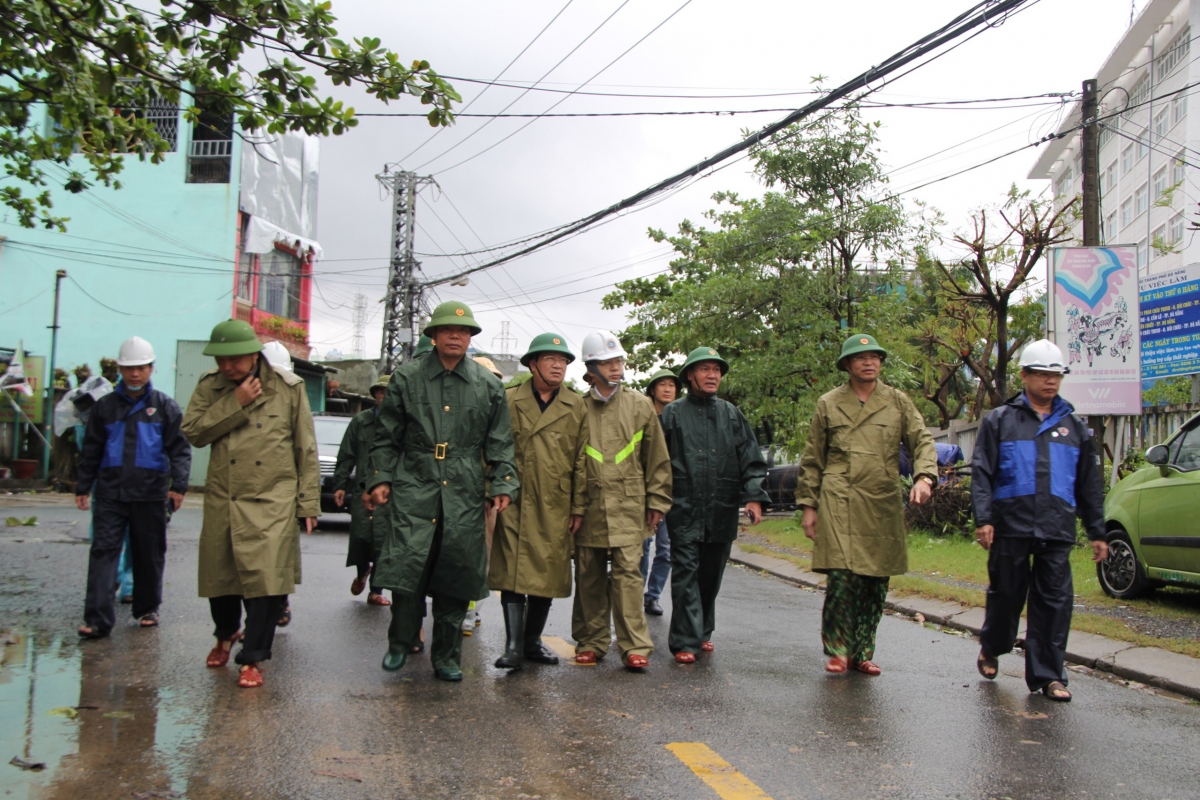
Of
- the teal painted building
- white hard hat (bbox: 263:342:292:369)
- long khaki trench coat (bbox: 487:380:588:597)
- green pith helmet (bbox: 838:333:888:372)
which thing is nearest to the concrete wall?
the teal painted building

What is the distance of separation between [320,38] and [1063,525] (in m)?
4.62

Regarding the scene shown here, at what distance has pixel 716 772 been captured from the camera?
3.93m

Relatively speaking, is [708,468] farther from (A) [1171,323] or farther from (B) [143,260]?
(B) [143,260]

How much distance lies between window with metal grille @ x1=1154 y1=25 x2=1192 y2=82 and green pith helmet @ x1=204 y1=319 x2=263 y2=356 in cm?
4257

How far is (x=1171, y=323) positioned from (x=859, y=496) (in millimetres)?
13038

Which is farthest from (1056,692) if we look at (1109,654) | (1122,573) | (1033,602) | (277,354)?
(277,354)

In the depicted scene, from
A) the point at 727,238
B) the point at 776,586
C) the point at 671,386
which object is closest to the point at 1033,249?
the point at 727,238

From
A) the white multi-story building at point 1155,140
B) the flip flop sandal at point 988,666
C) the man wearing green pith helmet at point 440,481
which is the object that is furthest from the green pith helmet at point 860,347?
the white multi-story building at point 1155,140

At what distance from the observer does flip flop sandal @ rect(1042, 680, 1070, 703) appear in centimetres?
548

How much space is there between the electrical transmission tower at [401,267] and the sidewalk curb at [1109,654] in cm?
2106

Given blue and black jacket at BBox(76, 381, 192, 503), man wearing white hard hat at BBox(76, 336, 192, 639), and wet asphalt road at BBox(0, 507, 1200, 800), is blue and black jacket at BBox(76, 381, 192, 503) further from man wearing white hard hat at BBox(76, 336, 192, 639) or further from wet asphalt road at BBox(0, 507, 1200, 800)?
wet asphalt road at BBox(0, 507, 1200, 800)

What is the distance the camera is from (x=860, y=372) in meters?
6.24

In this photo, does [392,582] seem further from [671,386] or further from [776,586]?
[776,586]

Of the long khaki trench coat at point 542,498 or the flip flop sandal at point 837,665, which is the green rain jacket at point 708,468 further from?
the flip flop sandal at point 837,665
